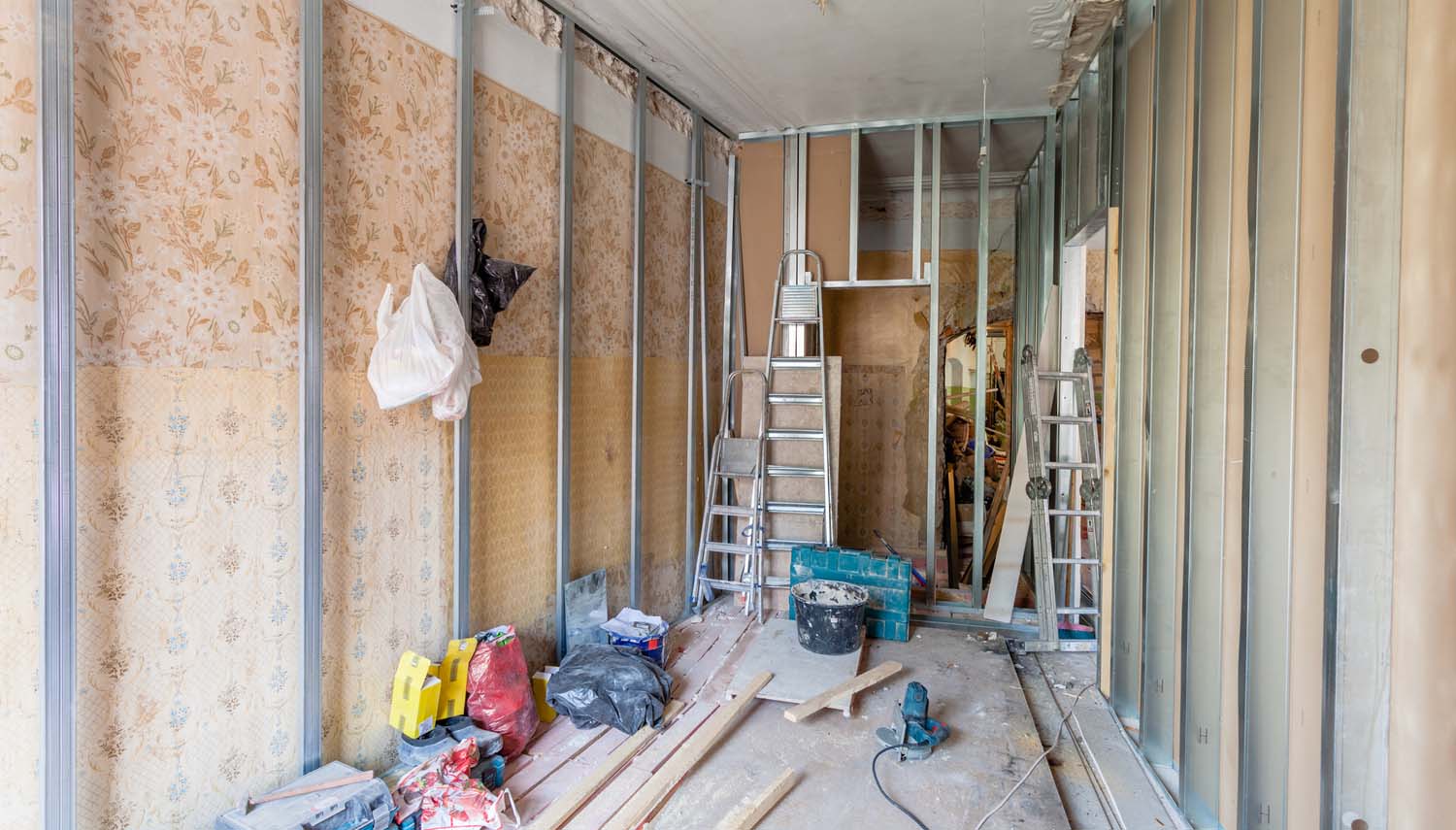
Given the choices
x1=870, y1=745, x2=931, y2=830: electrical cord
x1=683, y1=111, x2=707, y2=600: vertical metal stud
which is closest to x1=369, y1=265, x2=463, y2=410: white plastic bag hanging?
x1=870, y1=745, x2=931, y2=830: electrical cord

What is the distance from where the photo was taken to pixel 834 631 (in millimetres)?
3246

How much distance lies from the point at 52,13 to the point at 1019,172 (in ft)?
17.8

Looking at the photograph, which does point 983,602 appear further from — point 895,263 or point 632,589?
point 895,263

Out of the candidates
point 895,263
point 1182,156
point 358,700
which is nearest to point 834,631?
point 358,700

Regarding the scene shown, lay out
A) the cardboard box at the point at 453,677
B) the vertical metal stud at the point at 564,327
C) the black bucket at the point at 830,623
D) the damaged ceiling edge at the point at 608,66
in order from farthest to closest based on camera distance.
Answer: the black bucket at the point at 830,623 < the vertical metal stud at the point at 564,327 < the damaged ceiling edge at the point at 608,66 < the cardboard box at the point at 453,677

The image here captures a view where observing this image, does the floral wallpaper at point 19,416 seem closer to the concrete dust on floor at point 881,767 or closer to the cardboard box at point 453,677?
the cardboard box at point 453,677

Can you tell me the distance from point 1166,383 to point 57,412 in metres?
3.09

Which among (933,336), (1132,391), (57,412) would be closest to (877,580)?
(933,336)

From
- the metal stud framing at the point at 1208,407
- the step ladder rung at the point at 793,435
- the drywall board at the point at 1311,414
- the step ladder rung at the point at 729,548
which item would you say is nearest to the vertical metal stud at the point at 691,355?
the step ladder rung at the point at 729,548

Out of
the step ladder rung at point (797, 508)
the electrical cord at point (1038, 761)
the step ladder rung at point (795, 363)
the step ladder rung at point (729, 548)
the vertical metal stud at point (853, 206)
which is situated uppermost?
the vertical metal stud at point (853, 206)

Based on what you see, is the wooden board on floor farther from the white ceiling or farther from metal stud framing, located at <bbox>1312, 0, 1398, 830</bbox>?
the white ceiling

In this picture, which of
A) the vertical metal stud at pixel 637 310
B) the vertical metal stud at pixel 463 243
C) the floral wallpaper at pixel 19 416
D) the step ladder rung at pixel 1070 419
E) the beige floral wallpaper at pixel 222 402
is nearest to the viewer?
the floral wallpaper at pixel 19 416

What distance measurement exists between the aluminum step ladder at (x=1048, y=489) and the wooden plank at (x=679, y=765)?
4.92ft

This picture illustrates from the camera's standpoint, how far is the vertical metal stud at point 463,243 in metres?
2.48
